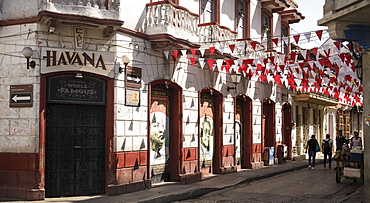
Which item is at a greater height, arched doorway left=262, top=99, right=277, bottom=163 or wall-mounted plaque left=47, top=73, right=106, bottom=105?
wall-mounted plaque left=47, top=73, right=106, bottom=105

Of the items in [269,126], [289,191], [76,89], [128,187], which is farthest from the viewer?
[269,126]

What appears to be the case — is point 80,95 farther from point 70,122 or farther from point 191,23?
point 191,23

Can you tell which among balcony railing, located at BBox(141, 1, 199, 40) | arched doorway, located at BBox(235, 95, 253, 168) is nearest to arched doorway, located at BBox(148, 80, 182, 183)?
balcony railing, located at BBox(141, 1, 199, 40)

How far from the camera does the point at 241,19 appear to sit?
808 inches

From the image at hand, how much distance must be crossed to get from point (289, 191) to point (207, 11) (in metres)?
7.51

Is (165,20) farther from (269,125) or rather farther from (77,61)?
(269,125)

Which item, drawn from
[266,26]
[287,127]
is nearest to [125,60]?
[266,26]

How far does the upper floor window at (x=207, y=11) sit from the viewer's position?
55.8ft

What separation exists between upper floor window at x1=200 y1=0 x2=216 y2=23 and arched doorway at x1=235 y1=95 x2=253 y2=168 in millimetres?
4442

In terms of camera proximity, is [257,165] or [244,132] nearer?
[244,132]

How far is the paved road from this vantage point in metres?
12.7

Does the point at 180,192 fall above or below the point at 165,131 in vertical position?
below

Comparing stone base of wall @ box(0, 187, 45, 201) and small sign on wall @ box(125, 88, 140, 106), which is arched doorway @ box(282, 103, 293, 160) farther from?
stone base of wall @ box(0, 187, 45, 201)

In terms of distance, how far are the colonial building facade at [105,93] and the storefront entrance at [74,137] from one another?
0.09ft
